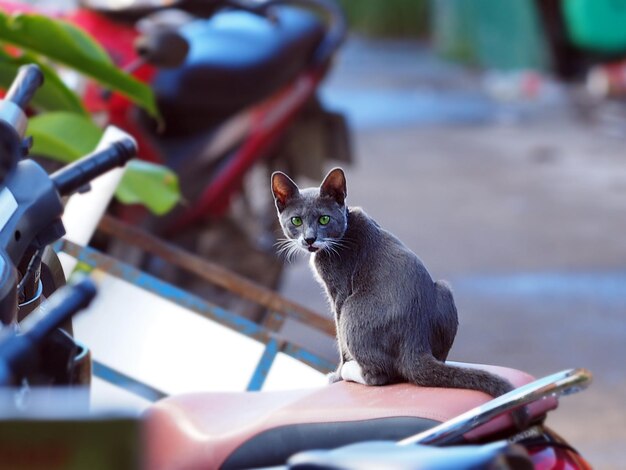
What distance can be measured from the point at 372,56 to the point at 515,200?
11.1m

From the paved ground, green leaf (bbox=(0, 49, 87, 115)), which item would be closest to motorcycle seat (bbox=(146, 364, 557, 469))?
green leaf (bbox=(0, 49, 87, 115))

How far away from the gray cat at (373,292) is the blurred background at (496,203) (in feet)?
1.68

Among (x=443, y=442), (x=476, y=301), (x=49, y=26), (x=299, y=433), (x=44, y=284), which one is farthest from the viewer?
(x=476, y=301)

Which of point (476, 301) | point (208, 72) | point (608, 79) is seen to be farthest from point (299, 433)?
point (608, 79)

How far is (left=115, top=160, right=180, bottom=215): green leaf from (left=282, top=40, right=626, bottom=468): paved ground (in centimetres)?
182

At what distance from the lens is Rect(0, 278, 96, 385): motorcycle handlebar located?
127 cm

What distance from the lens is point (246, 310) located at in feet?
16.1

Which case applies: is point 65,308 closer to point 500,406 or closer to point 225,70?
point 500,406

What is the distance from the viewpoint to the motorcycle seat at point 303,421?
159 centimetres

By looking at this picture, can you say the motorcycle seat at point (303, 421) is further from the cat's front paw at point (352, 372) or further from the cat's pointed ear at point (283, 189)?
the cat's pointed ear at point (283, 189)

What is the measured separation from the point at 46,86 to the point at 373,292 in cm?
167

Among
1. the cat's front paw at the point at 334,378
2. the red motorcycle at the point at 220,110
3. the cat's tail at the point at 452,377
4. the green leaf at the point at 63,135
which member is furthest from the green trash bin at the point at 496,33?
the cat's tail at the point at 452,377

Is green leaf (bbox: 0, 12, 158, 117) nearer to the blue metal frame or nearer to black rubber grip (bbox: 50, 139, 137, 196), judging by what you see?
the blue metal frame

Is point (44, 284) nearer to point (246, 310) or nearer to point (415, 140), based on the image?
point (246, 310)
